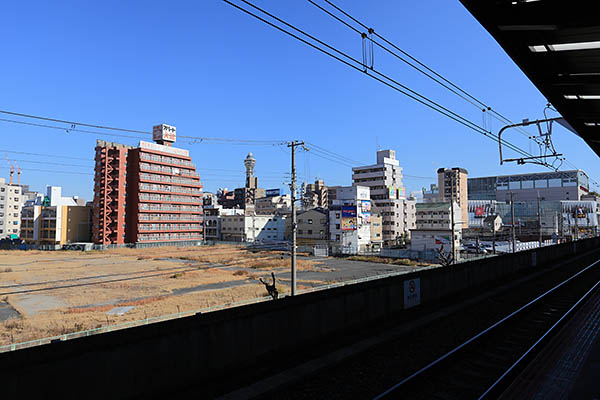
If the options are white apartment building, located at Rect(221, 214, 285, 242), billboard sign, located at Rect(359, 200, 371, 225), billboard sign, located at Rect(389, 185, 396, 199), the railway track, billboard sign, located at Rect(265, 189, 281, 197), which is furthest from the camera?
billboard sign, located at Rect(265, 189, 281, 197)

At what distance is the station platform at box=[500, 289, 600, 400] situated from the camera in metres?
6.58

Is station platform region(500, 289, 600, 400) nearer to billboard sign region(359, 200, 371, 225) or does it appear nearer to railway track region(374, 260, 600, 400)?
railway track region(374, 260, 600, 400)

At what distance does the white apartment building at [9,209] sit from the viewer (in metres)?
102

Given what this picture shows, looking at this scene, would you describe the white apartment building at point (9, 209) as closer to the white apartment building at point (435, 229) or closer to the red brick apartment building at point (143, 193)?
the red brick apartment building at point (143, 193)

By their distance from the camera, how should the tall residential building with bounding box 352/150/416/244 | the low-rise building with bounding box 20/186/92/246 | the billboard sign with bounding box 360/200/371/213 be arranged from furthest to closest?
1. the tall residential building with bounding box 352/150/416/244
2. the low-rise building with bounding box 20/186/92/246
3. the billboard sign with bounding box 360/200/371/213

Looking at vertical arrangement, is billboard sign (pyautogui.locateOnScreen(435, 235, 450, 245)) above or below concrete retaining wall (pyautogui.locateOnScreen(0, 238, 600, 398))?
below

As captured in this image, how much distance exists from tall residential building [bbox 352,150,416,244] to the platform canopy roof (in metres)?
73.3

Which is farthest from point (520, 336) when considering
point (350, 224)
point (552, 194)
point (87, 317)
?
point (552, 194)

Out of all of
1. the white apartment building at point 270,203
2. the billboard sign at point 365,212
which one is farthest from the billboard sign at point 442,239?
the white apartment building at point 270,203

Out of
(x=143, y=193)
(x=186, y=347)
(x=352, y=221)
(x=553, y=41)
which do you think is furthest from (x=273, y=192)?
(x=553, y=41)

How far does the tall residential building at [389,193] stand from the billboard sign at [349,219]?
1517cm

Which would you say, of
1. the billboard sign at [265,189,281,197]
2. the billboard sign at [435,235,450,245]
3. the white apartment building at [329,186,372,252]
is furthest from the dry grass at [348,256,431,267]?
the billboard sign at [265,189,281,197]

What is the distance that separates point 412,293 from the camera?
12328 millimetres

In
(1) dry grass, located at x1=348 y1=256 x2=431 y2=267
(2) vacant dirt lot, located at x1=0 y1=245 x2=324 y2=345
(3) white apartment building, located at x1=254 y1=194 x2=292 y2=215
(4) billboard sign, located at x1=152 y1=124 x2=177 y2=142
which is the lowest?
(1) dry grass, located at x1=348 y1=256 x2=431 y2=267
